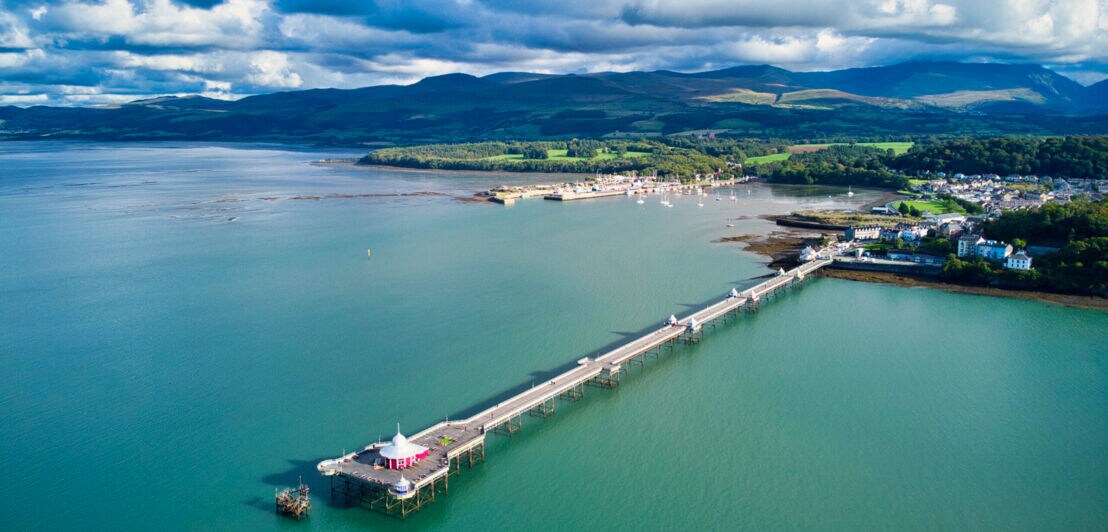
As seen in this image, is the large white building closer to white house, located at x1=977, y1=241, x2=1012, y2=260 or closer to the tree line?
white house, located at x1=977, y1=241, x2=1012, y2=260

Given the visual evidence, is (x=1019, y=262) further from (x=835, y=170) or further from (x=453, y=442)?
(x=835, y=170)

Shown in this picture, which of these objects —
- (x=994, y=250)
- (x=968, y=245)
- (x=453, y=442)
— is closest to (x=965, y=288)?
(x=994, y=250)

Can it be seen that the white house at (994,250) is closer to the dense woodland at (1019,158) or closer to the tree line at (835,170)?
the tree line at (835,170)

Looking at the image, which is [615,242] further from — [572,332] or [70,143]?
[70,143]

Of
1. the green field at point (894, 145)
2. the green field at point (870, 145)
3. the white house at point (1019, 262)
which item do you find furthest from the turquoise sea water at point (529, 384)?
the green field at point (894, 145)

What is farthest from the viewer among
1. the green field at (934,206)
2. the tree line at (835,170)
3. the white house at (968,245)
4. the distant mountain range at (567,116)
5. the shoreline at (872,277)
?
the distant mountain range at (567,116)

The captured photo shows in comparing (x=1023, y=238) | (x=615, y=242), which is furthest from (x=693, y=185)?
(x=1023, y=238)
